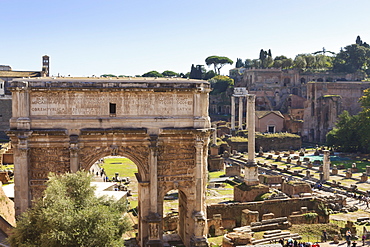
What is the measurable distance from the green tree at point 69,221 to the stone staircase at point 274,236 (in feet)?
26.5

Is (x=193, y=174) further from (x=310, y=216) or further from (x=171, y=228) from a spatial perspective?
(x=310, y=216)

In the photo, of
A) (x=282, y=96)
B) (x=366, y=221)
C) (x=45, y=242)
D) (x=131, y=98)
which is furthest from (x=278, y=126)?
(x=45, y=242)

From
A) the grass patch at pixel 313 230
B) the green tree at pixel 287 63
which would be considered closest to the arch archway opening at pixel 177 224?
the grass patch at pixel 313 230

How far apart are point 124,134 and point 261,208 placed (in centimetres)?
1151

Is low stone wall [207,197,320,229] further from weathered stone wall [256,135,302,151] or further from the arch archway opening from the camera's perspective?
weathered stone wall [256,135,302,151]

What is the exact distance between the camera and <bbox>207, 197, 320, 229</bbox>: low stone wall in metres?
23.3

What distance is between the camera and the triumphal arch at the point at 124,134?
16.3 meters

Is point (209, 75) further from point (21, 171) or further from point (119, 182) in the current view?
point (21, 171)

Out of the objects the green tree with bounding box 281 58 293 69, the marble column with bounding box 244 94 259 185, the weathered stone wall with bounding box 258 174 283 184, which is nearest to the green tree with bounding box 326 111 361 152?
the weathered stone wall with bounding box 258 174 283 184

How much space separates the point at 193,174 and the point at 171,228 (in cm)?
556

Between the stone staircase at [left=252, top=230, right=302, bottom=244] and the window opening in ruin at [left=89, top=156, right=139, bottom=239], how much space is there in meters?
6.30

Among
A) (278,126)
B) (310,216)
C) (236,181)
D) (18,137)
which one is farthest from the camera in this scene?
(278,126)

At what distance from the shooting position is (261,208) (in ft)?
80.5

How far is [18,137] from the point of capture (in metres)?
16.0
